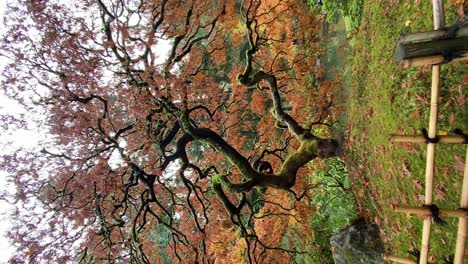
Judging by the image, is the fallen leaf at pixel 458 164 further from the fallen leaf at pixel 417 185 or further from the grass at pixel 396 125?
the fallen leaf at pixel 417 185

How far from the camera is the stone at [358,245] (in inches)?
265

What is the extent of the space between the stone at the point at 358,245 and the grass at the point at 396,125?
13.0 inches

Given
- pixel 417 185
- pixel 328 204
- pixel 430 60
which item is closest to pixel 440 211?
pixel 430 60

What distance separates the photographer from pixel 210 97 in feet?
36.2

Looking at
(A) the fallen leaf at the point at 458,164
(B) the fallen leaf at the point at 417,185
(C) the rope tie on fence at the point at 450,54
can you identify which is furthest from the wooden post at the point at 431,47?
(B) the fallen leaf at the point at 417,185

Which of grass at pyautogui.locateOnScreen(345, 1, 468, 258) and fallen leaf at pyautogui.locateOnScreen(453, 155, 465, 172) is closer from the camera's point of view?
fallen leaf at pyautogui.locateOnScreen(453, 155, 465, 172)

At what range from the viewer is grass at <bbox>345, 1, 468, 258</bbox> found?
3.81 metres

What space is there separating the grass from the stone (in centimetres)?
33

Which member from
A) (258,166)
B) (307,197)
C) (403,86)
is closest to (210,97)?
(258,166)

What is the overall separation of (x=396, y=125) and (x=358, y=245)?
125 inches

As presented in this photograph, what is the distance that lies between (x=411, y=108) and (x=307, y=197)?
20.8 feet

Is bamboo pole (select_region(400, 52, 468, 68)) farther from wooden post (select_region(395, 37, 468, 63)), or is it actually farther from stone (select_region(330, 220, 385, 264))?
stone (select_region(330, 220, 385, 264))

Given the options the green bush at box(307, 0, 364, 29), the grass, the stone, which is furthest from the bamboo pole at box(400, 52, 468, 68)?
the green bush at box(307, 0, 364, 29)

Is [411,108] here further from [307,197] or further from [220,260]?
[220,260]
